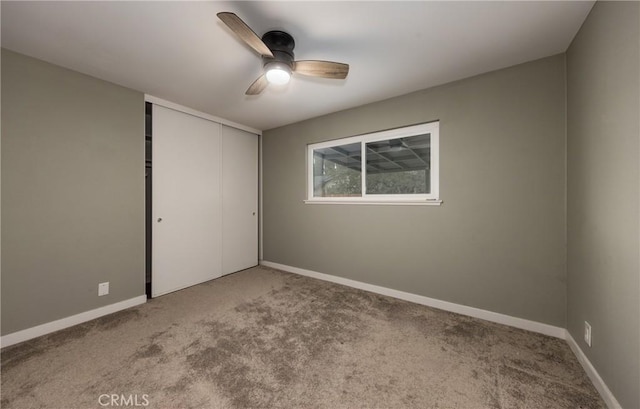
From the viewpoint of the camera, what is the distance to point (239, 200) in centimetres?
385

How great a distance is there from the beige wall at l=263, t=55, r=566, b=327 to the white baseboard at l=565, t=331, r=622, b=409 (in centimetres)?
23

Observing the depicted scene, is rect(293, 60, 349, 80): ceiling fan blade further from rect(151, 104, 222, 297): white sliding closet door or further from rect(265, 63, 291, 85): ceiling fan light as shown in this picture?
rect(151, 104, 222, 297): white sliding closet door

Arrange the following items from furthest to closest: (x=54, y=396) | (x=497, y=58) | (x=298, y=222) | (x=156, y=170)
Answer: (x=298, y=222)
(x=156, y=170)
(x=497, y=58)
(x=54, y=396)

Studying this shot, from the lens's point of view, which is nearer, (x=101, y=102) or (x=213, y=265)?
(x=101, y=102)

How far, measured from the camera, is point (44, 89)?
208 centimetres

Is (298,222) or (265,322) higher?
(298,222)

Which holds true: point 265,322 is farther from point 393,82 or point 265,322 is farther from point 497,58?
point 497,58

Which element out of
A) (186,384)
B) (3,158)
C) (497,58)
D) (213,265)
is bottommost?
(186,384)

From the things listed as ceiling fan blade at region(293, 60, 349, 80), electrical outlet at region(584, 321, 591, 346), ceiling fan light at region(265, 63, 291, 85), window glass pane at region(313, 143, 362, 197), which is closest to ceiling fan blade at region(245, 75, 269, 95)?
ceiling fan light at region(265, 63, 291, 85)

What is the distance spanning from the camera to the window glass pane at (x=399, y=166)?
2.68 metres

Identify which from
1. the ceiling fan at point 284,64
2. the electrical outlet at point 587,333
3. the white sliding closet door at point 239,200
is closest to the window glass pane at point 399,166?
the ceiling fan at point 284,64

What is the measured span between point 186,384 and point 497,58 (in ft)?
11.1

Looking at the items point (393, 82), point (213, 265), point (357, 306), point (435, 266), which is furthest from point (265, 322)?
point (393, 82)

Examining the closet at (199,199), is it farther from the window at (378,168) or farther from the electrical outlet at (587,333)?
the electrical outlet at (587,333)
